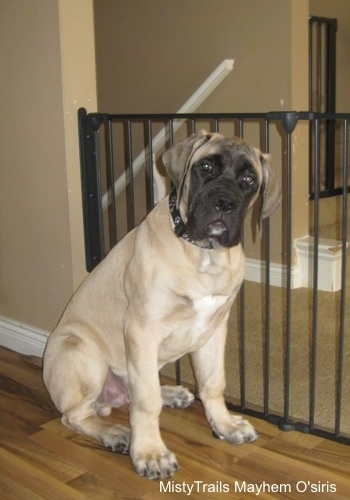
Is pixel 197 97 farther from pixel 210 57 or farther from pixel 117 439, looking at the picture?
pixel 117 439

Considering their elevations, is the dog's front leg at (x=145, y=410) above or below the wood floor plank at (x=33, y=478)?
above

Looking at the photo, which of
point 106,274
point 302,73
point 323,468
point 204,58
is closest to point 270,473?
point 323,468

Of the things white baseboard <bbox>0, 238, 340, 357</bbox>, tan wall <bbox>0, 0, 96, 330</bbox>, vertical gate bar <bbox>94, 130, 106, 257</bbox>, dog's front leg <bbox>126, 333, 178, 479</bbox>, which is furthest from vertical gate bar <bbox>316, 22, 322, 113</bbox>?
dog's front leg <bbox>126, 333, 178, 479</bbox>

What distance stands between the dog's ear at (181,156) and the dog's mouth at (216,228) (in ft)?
0.62

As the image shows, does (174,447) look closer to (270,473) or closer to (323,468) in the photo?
(270,473)

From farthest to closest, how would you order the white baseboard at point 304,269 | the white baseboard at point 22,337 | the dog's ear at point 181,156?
the white baseboard at point 304,269 < the white baseboard at point 22,337 < the dog's ear at point 181,156

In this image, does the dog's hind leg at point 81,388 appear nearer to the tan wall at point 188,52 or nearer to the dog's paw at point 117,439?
the dog's paw at point 117,439

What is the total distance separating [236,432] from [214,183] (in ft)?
3.15

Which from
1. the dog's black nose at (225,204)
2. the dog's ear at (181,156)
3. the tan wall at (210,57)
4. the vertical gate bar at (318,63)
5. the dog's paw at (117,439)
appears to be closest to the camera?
the dog's black nose at (225,204)

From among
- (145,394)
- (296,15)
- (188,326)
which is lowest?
(145,394)

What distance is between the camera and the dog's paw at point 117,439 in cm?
237

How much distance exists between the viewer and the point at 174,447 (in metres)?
2.44

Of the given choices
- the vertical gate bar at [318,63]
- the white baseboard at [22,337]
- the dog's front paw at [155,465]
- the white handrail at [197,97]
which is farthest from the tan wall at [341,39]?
the dog's front paw at [155,465]

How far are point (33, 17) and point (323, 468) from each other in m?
2.23
